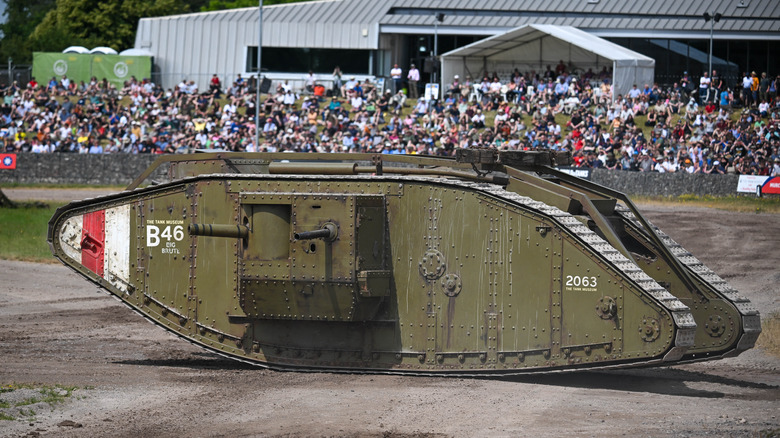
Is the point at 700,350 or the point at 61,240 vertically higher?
the point at 61,240

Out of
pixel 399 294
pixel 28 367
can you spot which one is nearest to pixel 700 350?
pixel 399 294

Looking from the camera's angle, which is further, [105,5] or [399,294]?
[105,5]

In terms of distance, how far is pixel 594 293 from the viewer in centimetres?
1220

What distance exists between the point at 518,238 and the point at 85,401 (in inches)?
206

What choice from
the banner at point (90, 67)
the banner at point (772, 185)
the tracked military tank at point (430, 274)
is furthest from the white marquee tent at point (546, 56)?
the tracked military tank at point (430, 274)

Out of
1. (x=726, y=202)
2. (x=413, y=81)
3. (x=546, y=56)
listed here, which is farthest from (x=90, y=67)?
(x=726, y=202)

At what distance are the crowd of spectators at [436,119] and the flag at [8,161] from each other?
79cm

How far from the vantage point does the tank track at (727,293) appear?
12641 mm

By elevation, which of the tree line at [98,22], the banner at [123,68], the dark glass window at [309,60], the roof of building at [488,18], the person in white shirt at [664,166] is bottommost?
the person in white shirt at [664,166]

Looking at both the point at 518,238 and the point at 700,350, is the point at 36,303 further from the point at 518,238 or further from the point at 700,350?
the point at 700,350

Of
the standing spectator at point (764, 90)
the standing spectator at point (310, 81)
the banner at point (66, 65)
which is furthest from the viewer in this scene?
the banner at point (66, 65)

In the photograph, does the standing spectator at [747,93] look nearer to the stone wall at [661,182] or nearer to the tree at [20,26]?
the stone wall at [661,182]

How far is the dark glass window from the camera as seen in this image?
50.6 meters

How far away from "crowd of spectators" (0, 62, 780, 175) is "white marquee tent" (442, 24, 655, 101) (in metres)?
0.64
